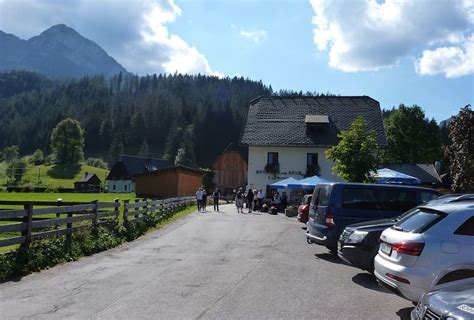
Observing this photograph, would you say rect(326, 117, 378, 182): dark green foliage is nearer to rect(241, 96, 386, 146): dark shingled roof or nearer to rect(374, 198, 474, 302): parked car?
rect(241, 96, 386, 146): dark shingled roof

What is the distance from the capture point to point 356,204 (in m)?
12.3

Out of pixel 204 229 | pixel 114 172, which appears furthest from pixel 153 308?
pixel 114 172

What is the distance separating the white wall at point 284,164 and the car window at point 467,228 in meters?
36.5

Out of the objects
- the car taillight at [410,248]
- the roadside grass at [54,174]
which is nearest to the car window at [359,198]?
the car taillight at [410,248]

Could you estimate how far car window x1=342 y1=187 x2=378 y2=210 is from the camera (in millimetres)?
12312

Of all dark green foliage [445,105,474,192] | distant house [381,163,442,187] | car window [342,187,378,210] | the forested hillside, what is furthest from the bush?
car window [342,187,378,210]

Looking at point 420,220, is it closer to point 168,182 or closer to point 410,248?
point 410,248

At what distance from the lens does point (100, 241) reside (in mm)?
13422

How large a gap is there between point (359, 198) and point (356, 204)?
187mm

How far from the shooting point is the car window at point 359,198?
1231 centimetres

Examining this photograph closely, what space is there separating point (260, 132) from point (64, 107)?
150155mm

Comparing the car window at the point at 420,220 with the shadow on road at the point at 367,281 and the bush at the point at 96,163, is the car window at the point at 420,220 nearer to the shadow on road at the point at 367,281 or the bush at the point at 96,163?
the shadow on road at the point at 367,281

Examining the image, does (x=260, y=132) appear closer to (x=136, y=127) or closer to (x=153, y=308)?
(x=153, y=308)

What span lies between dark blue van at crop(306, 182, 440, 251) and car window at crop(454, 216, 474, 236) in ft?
17.7
